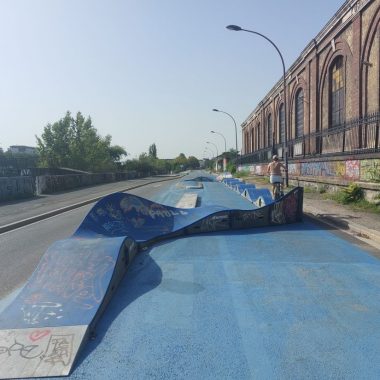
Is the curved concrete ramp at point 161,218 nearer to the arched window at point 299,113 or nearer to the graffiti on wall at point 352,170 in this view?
the graffiti on wall at point 352,170

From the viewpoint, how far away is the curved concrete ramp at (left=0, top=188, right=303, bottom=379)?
144 inches

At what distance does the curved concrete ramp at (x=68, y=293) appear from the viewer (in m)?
3.67

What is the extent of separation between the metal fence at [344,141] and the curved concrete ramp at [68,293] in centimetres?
977

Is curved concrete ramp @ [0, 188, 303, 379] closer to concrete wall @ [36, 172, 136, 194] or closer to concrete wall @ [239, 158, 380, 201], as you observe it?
concrete wall @ [239, 158, 380, 201]

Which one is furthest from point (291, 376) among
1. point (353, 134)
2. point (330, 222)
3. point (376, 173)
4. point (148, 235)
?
point (353, 134)

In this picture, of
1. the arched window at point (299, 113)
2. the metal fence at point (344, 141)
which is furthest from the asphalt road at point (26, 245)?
the arched window at point (299, 113)

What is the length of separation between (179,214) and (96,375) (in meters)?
7.42

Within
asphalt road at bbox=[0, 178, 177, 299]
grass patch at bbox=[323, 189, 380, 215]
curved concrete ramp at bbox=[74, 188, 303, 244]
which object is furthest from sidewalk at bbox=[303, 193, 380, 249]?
asphalt road at bbox=[0, 178, 177, 299]

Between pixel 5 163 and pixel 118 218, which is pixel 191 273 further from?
pixel 5 163

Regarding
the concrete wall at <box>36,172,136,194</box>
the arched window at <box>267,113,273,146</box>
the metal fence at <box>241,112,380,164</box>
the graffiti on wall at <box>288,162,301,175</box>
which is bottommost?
the concrete wall at <box>36,172,136,194</box>

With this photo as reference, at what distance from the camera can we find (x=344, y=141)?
20.7 m

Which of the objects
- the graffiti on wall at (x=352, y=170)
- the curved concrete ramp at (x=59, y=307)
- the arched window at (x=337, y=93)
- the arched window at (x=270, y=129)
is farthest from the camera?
the arched window at (x=270, y=129)

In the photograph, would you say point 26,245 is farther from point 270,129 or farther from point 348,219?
point 270,129

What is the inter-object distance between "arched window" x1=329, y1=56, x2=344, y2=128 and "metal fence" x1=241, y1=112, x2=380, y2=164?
1904 mm
